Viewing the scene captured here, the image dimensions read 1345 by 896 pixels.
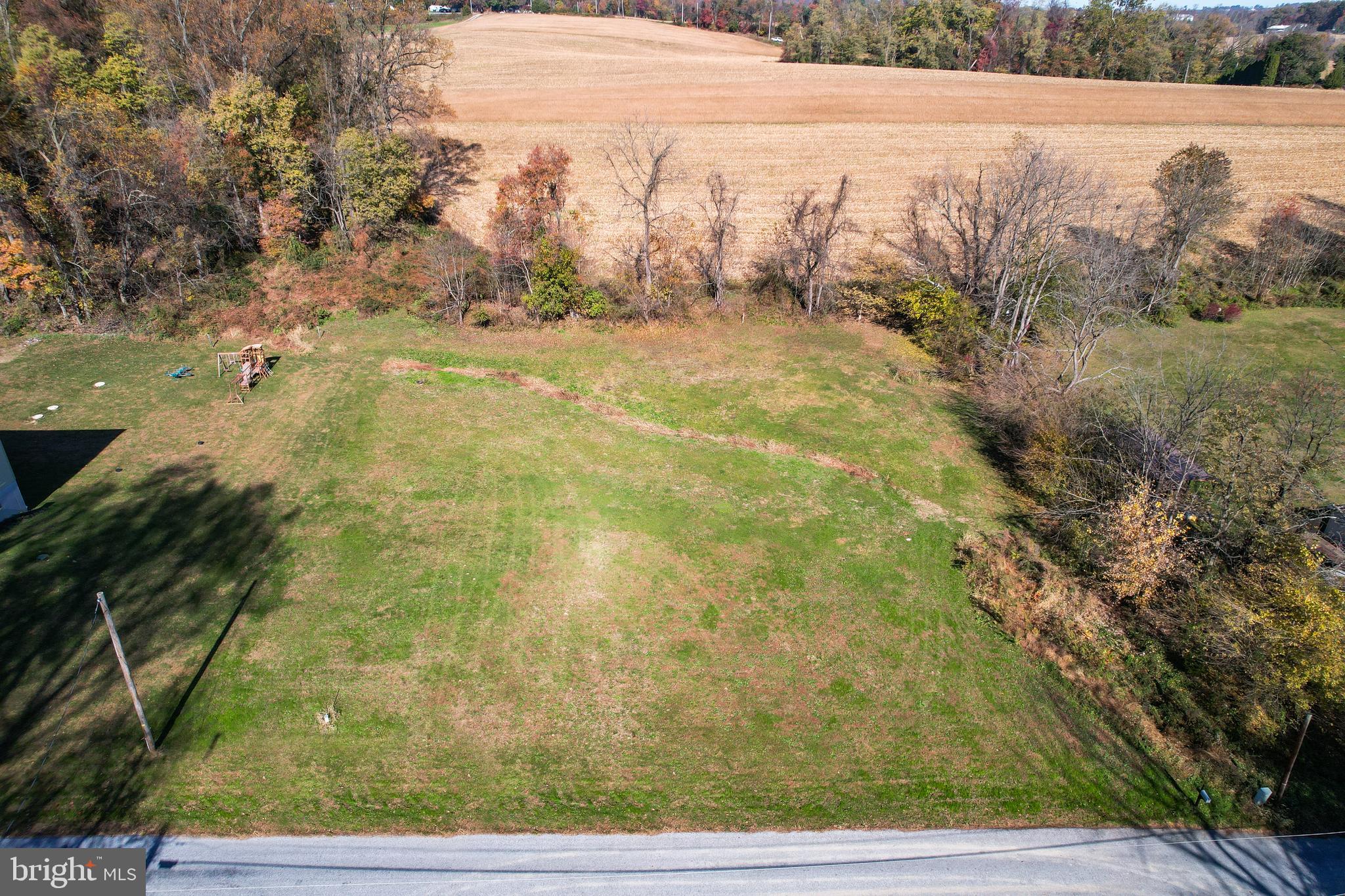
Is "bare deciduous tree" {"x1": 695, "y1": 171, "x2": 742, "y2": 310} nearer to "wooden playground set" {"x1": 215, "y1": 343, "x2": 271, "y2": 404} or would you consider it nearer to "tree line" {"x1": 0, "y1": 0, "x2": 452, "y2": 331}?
"tree line" {"x1": 0, "y1": 0, "x2": 452, "y2": 331}

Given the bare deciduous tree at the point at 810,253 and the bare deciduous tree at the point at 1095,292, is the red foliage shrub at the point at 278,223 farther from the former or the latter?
the bare deciduous tree at the point at 1095,292

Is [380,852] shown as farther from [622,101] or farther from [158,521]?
[622,101]

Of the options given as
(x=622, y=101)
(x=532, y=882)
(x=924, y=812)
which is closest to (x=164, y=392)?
(x=532, y=882)

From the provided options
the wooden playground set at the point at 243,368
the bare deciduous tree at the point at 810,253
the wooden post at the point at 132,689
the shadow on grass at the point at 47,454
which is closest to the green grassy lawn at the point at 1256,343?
the bare deciduous tree at the point at 810,253

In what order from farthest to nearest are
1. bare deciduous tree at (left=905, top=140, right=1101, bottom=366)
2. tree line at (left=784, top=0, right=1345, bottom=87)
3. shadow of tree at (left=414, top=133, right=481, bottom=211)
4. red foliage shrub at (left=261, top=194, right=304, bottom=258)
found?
tree line at (left=784, top=0, right=1345, bottom=87) → shadow of tree at (left=414, top=133, right=481, bottom=211) → red foliage shrub at (left=261, top=194, right=304, bottom=258) → bare deciduous tree at (left=905, top=140, right=1101, bottom=366)

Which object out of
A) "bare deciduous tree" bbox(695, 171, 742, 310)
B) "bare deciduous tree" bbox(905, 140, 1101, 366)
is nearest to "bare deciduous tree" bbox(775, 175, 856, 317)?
"bare deciduous tree" bbox(695, 171, 742, 310)

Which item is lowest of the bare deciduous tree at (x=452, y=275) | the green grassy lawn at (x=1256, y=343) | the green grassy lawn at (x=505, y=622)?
the green grassy lawn at (x=505, y=622)
